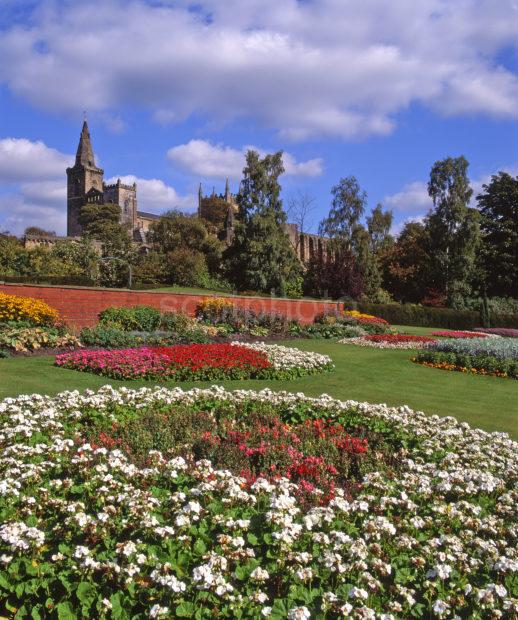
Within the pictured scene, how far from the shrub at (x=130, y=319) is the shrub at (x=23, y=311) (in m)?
2.08

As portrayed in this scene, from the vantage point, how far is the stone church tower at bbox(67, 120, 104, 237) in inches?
3880

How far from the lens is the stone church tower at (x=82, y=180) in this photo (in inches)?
3880

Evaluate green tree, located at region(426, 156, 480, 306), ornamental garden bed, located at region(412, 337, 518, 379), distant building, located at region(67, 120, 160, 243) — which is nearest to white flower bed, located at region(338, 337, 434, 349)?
ornamental garden bed, located at region(412, 337, 518, 379)

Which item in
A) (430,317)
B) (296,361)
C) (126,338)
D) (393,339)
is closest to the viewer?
(296,361)

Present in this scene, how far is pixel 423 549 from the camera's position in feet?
9.84

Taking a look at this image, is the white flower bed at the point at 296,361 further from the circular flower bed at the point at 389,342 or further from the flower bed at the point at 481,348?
the circular flower bed at the point at 389,342

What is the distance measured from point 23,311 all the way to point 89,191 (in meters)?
91.7

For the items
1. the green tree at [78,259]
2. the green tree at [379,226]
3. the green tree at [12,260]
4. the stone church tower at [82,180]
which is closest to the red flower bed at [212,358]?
the green tree at [78,259]

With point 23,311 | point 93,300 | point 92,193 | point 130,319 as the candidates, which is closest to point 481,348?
point 130,319

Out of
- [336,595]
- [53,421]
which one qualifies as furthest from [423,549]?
[53,421]

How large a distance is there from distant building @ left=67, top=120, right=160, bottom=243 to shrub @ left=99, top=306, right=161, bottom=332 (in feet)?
266

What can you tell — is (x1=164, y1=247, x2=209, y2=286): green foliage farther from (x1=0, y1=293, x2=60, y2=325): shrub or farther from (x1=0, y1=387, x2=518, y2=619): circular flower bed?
(x1=0, y1=387, x2=518, y2=619): circular flower bed

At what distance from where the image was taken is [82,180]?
325ft

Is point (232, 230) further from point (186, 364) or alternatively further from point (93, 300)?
point (186, 364)
